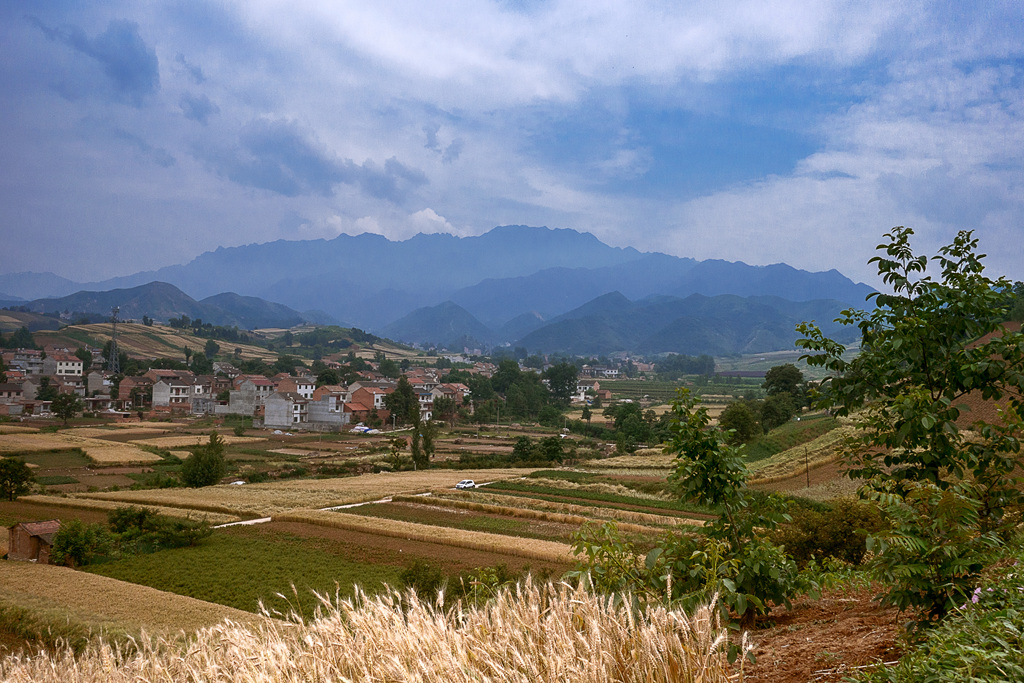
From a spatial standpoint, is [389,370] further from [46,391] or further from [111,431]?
[46,391]

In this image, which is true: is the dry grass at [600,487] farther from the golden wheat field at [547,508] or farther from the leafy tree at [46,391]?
the leafy tree at [46,391]

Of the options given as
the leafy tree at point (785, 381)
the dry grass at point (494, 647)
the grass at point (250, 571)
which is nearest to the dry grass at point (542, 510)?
the grass at point (250, 571)

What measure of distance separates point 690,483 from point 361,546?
23543 millimetres

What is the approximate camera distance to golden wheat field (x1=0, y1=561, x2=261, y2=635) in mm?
14306

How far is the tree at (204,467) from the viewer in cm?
4256

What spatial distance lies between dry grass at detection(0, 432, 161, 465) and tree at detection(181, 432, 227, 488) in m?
5.30

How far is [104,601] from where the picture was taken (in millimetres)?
16797

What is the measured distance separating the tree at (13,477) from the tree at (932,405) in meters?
37.9

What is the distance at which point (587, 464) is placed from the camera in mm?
56375

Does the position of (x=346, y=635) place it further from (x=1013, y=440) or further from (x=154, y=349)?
(x=154, y=349)

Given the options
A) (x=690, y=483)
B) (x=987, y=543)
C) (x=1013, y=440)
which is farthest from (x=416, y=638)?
(x=1013, y=440)

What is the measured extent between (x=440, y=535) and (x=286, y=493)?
52.7 feet

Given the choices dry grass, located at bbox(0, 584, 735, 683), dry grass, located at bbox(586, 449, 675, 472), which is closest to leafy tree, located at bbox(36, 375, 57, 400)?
dry grass, located at bbox(586, 449, 675, 472)

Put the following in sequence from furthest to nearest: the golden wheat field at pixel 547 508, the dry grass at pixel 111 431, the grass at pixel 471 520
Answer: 1. the dry grass at pixel 111 431
2. the golden wheat field at pixel 547 508
3. the grass at pixel 471 520
